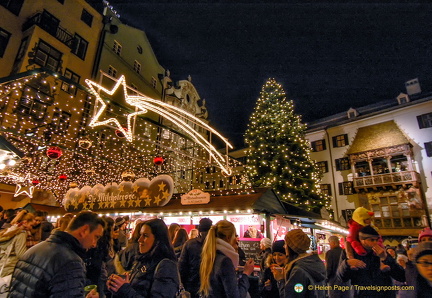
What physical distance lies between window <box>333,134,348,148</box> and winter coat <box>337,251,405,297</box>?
29.0 meters

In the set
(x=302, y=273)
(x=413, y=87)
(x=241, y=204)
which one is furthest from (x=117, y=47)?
(x=413, y=87)

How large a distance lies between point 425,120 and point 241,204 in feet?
84.9

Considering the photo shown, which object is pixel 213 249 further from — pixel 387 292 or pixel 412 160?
pixel 412 160

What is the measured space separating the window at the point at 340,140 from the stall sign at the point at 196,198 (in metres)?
25.0

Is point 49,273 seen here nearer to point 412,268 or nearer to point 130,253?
point 130,253

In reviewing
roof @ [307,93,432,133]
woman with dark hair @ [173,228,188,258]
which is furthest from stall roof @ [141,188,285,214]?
roof @ [307,93,432,133]

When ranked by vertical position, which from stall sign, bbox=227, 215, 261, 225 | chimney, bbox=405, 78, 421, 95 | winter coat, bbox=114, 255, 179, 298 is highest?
chimney, bbox=405, 78, 421, 95

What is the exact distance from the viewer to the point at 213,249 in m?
3.04

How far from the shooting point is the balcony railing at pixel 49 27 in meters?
17.1

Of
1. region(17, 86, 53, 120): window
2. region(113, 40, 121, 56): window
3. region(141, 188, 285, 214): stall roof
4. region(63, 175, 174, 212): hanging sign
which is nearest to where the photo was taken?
region(141, 188, 285, 214): stall roof

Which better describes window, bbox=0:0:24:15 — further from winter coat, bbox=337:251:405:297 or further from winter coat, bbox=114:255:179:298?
winter coat, bbox=337:251:405:297

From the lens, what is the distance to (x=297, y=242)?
3.23 metres

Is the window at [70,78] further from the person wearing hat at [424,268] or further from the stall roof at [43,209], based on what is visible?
the person wearing hat at [424,268]

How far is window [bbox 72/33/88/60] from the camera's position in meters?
20.4
